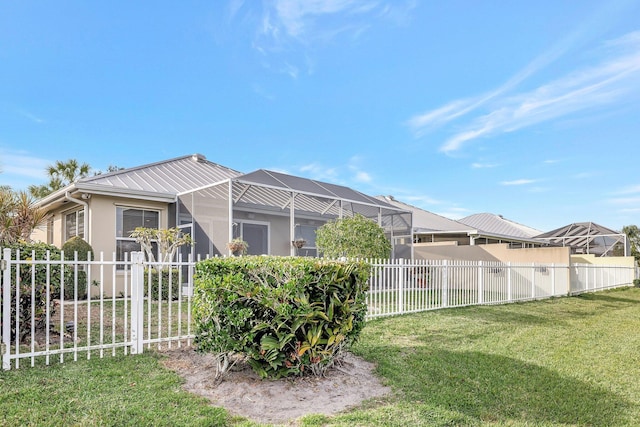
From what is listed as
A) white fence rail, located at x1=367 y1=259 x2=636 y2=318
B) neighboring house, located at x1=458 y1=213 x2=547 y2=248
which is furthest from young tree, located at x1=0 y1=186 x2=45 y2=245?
neighboring house, located at x1=458 y1=213 x2=547 y2=248

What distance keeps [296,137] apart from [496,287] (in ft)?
27.2

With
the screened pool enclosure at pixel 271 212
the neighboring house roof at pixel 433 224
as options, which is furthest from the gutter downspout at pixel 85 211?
the neighboring house roof at pixel 433 224

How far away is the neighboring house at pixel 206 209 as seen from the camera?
35.4 ft

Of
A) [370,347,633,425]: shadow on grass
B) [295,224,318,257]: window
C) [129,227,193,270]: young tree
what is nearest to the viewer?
[370,347,633,425]: shadow on grass

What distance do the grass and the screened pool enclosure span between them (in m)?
5.18

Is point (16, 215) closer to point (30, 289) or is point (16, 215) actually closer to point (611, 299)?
point (30, 289)

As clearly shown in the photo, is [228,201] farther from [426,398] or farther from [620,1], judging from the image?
[620,1]

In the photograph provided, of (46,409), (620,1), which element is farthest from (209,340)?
(620,1)

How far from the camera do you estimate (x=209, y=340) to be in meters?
4.41

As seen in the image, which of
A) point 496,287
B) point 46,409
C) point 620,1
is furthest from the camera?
point 496,287

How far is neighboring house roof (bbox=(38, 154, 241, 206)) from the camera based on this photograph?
423 inches

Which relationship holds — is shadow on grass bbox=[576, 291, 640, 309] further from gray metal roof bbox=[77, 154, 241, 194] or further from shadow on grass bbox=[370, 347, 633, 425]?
gray metal roof bbox=[77, 154, 241, 194]

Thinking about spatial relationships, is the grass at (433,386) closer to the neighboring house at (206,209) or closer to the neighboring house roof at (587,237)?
the neighboring house at (206,209)

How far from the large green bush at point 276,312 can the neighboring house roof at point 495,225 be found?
69.2ft
